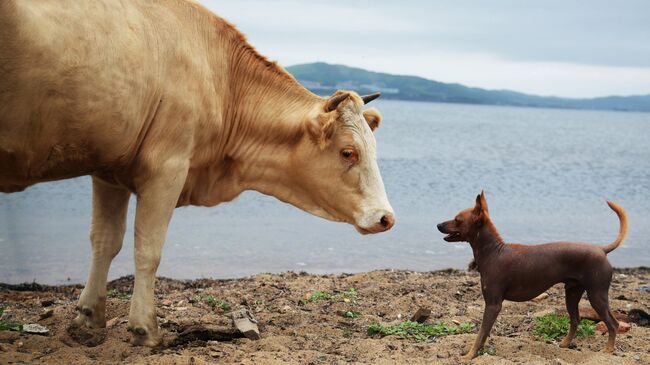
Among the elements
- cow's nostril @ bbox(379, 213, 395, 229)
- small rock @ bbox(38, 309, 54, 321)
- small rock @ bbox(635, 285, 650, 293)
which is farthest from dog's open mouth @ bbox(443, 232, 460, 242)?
small rock @ bbox(635, 285, 650, 293)

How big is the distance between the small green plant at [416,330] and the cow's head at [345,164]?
915mm

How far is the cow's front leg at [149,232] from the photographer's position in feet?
21.7

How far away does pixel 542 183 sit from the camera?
30.6 meters

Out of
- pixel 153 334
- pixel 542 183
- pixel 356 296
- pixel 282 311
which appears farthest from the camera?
pixel 542 183

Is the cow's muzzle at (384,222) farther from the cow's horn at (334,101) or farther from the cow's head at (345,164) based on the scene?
the cow's horn at (334,101)

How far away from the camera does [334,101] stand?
7.23 meters

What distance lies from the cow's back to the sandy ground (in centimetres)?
146

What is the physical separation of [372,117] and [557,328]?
7.80 feet

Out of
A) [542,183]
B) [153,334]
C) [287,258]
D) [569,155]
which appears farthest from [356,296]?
[569,155]

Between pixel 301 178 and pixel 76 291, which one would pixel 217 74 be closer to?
pixel 301 178

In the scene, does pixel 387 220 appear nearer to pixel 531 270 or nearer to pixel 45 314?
pixel 531 270

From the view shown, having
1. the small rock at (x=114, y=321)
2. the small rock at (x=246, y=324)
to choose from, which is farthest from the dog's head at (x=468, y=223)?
the small rock at (x=114, y=321)

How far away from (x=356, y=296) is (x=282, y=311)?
3.57 ft

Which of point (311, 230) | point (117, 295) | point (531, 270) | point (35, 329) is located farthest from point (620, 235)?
point (311, 230)
